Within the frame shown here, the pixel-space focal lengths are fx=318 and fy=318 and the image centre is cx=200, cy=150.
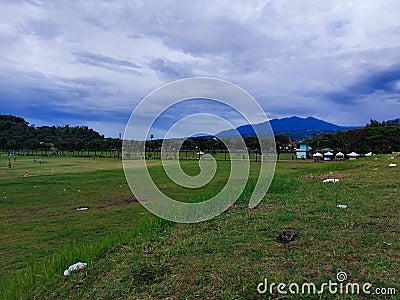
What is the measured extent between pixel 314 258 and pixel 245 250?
0.82 meters

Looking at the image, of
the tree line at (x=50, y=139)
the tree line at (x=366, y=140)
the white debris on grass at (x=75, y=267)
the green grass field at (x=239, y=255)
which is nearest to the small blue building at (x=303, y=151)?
the tree line at (x=366, y=140)

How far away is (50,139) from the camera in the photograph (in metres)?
116

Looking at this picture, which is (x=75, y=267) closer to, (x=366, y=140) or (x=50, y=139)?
(x=366, y=140)

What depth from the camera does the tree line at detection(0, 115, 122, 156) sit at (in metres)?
86.7

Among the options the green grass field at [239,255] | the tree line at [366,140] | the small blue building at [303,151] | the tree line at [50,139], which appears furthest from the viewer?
the tree line at [50,139]

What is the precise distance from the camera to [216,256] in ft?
12.7

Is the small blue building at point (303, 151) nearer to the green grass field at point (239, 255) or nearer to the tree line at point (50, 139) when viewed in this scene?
the tree line at point (50, 139)

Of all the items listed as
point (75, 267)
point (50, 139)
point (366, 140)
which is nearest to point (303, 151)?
point (366, 140)

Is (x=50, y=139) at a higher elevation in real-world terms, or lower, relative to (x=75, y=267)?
higher

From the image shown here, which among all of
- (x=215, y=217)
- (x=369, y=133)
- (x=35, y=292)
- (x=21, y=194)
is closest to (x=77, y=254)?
(x=35, y=292)

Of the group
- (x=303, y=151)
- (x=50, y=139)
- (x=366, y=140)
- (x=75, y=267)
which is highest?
(x=50, y=139)

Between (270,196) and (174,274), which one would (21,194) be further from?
(174,274)


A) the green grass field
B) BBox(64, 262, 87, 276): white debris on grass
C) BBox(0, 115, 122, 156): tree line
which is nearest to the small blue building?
BBox(0, 115, 122, 156): tree line

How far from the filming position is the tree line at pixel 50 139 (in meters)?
86.7
